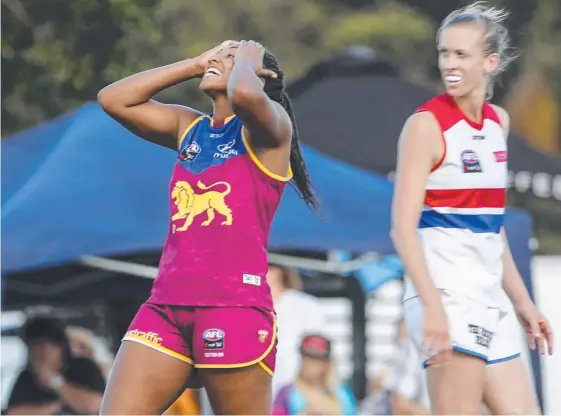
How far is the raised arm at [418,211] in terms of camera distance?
4297 mm

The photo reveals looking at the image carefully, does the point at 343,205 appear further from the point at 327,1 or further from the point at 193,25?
the point at 327,1

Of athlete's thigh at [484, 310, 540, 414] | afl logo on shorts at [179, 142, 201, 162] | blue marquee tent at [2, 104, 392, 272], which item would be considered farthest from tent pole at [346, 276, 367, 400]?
afl logo on shorts at [179, 142, 201, 162]

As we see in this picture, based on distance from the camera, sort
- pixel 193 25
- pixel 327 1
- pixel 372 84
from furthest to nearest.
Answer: pixel 327 1, pixel 193 25, pixel 372 84

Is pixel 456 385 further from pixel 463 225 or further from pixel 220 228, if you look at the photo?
pixel 220 228

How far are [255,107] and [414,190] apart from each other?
1.94ft

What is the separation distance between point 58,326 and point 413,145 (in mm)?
5607

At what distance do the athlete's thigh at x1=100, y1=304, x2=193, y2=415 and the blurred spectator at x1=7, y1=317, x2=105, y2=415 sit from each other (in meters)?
4.76

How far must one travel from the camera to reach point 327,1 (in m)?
33.3

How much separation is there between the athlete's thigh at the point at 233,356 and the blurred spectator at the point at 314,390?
413 centimetres

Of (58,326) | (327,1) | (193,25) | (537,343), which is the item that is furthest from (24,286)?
(327,1)

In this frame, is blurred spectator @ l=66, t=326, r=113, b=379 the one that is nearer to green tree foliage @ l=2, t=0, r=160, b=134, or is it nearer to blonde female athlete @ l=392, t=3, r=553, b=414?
green tree foliage @ l=2, t=0, r=160, b=134

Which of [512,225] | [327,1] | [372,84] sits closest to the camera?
[512,225]

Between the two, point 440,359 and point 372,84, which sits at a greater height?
point 372,84

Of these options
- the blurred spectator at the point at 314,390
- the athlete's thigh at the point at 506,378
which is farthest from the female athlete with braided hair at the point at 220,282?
the blurred spectator at the point at 314,390
